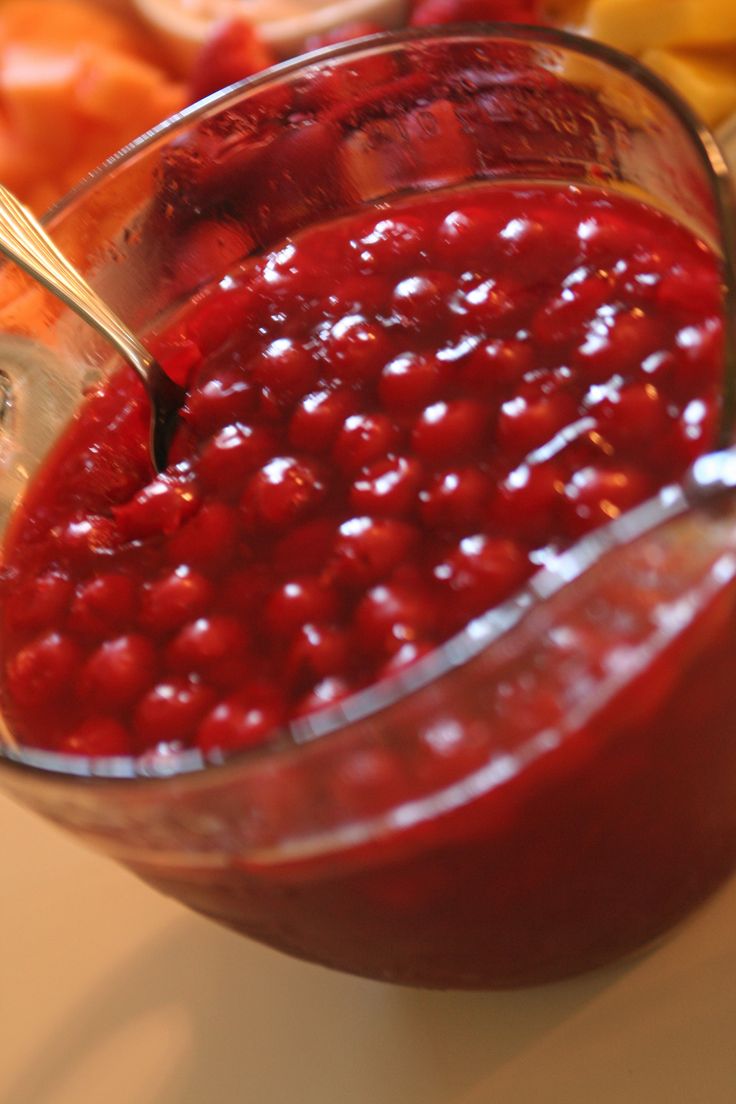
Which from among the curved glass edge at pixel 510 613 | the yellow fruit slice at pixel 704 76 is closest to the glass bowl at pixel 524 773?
the curved glass edge at pixel 510 613

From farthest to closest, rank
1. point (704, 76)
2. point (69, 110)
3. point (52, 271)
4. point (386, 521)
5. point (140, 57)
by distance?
Answer: point (140, 57) → point (69, 110) → point (704, 76) → point (52, 271) → point (386, 521)

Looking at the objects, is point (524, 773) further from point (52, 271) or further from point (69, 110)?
point (69, 110)

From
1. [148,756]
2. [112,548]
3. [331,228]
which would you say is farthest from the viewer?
[331,228]

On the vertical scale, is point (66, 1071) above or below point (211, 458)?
below

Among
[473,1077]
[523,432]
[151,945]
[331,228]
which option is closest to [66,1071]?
[151,945]

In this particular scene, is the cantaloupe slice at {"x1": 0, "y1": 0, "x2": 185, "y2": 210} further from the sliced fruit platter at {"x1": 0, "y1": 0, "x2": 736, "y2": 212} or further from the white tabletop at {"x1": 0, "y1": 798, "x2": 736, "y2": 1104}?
the white tabletop at {"x1": 0, "y1": 798, "x2": 736, "y2": 1104}

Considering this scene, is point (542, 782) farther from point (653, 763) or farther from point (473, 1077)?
point (473, 1077)

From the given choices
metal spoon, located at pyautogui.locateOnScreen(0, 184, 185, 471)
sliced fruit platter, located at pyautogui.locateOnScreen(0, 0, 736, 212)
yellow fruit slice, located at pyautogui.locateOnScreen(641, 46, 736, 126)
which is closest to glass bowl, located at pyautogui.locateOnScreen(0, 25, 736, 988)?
metal spoon, located at pyautogui.locateOnScreen(0, 184, 185, 471)

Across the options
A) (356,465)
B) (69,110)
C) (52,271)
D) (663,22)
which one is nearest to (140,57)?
(69,110)
